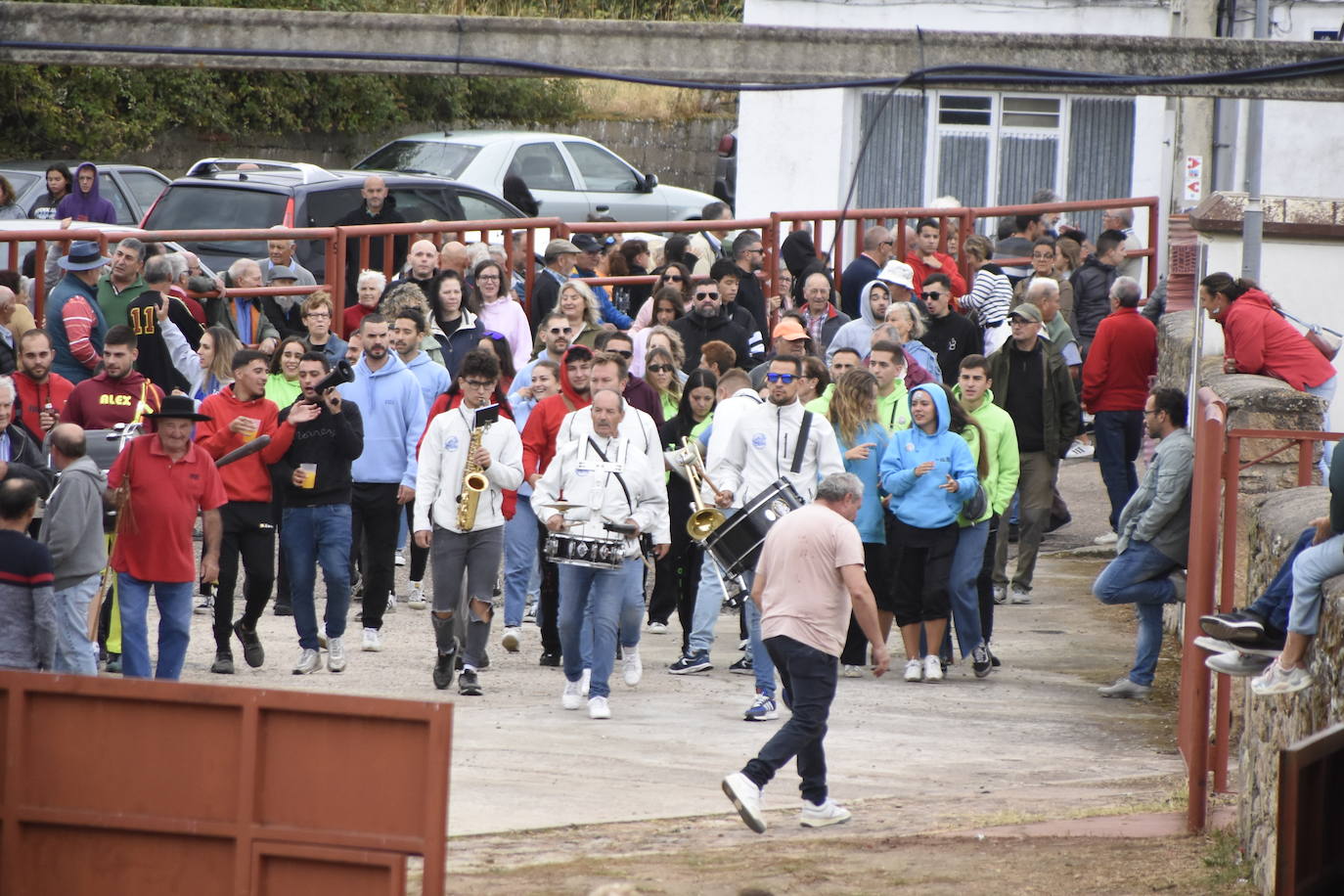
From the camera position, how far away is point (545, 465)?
11.8 m

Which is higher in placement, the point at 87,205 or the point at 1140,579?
the point at 87,205

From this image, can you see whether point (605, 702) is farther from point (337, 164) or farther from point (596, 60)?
point (337, 164)

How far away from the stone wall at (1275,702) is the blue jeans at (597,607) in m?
3.50

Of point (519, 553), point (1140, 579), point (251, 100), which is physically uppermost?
point (251, 100)

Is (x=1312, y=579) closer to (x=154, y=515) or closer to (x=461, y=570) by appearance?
(x=461, y=570)

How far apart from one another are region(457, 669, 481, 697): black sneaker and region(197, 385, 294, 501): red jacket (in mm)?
1572

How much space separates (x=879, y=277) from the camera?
15.4m

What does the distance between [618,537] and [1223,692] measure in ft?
11.5

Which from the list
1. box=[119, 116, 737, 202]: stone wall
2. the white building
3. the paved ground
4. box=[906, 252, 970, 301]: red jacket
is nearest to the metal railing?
the paved ground

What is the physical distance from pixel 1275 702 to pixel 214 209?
12166 mm

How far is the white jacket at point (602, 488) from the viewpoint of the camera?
10.5 meters

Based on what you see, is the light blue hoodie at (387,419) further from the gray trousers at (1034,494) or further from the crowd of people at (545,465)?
the gray trousers at (1034,494)

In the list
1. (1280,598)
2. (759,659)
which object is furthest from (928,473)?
(1280,598)

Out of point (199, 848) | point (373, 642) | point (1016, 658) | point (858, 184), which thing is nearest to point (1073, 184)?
point (858, 184)
